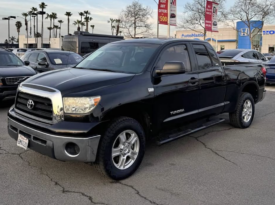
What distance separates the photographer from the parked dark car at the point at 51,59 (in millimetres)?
11252

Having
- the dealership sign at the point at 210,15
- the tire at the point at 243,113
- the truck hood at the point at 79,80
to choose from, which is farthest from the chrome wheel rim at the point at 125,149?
the dealership sign at the point at 210,15

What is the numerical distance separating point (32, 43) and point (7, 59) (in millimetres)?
78361

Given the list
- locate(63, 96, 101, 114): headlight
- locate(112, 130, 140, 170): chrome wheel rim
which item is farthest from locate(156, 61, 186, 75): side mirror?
locate(63, 96, 101, 114): headlight

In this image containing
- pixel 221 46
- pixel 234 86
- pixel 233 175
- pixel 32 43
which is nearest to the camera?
pixel 233 175

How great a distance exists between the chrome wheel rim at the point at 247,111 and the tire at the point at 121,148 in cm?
338

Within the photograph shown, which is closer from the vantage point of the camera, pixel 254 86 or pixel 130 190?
pixel 130 190

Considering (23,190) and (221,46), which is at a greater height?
(221,46)

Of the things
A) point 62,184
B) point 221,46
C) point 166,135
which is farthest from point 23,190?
point 221,46

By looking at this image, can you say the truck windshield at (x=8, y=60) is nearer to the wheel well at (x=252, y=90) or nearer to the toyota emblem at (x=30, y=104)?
the toyota emblem at (x=30, y=104)

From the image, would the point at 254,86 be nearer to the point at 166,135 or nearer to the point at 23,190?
the point at 166,135

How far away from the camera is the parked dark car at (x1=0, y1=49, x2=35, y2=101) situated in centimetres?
Answer: 797

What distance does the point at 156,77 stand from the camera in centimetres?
440

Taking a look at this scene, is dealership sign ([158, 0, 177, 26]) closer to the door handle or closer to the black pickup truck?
the black pickup truck

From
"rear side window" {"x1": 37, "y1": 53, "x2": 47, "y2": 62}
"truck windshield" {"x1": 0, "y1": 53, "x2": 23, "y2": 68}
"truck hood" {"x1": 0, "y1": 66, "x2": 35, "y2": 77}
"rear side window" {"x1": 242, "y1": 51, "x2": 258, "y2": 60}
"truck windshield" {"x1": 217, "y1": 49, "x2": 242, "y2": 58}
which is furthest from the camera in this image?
"rear side window" {"x1": 242, "y1": 51, "x2": 258, "y2": 60}
